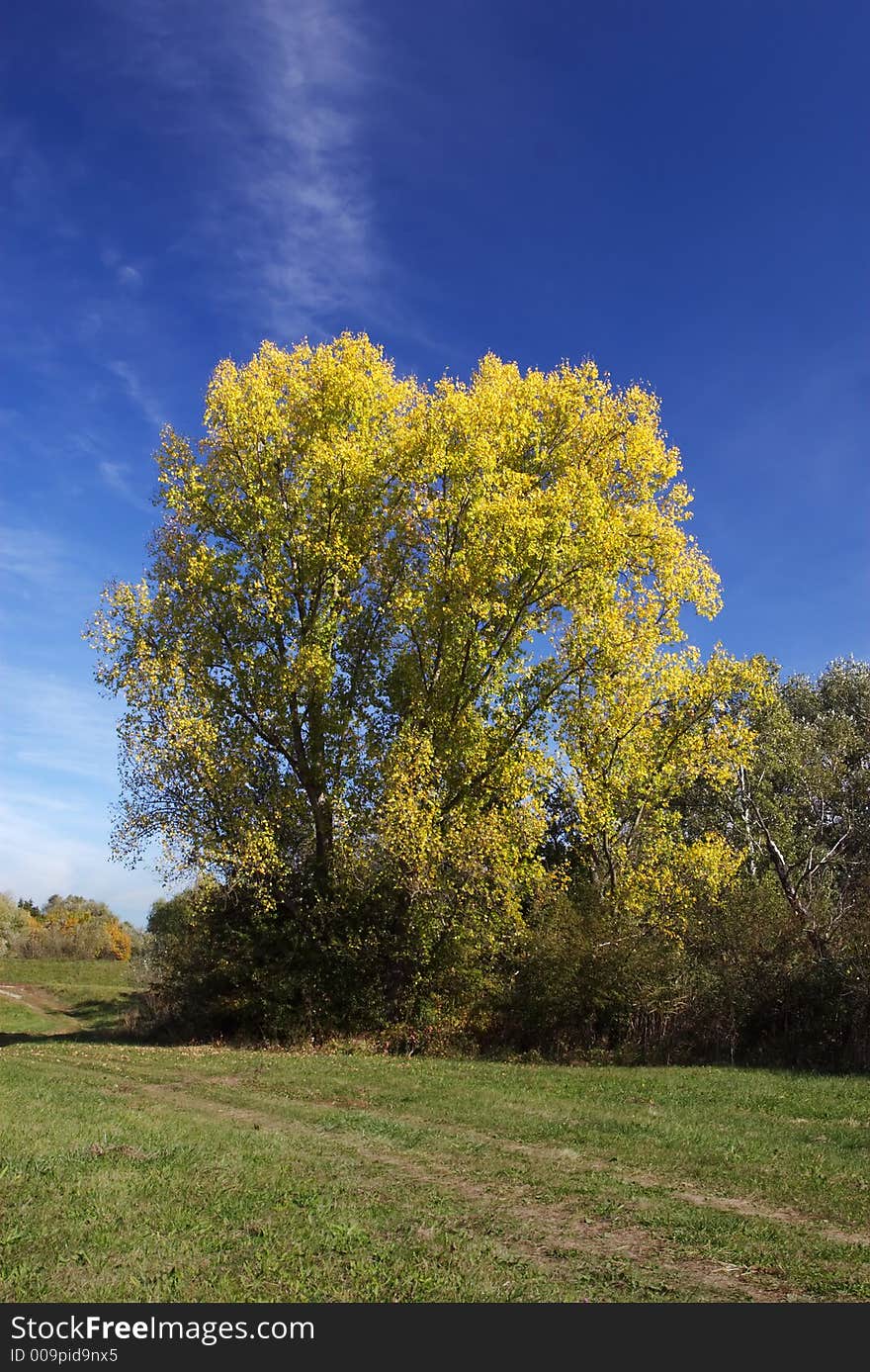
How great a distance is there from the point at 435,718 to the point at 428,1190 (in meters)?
16.5

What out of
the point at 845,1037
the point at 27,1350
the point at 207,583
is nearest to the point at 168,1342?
the point at 27,1350

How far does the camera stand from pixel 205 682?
81.4ft

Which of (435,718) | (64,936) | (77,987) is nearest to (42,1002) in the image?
(77,987)

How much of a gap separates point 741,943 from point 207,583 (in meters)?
17.0

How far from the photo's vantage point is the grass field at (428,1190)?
6.45 m

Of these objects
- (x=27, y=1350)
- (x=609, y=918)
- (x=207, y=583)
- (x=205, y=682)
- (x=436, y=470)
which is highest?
(x=436, y=470)

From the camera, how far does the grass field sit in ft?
21.1

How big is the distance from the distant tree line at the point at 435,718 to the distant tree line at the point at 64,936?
168 feet

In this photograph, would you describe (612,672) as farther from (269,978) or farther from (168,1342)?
(168,1342)

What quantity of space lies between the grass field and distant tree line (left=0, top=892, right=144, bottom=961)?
200 feet

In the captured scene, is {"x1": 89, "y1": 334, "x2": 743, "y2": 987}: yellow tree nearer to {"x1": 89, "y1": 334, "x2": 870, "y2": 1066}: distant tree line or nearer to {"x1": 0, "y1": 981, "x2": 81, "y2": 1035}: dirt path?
{"x1": 89, "y1": 334, "x2": 870, "y2": 1066}: distant tree line

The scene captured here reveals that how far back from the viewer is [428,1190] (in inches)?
360

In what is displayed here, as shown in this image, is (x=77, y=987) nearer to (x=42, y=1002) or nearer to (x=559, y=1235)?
(x=42, y=1002)

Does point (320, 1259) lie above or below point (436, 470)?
below
